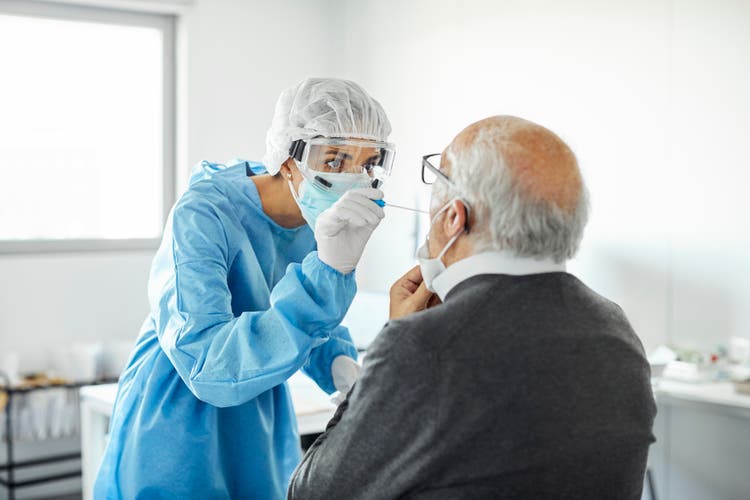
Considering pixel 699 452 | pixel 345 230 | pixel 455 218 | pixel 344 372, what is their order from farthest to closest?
1. pixel 699 452
2. pixel 344 372
3. pixel 345 230
4. pixel 455 218

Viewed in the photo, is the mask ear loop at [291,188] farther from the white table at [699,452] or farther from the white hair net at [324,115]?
the white table at [699,452]

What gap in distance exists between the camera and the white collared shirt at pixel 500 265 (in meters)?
1.15

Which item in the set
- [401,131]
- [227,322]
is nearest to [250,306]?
[227,322]

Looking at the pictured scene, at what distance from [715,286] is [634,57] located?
92 cm

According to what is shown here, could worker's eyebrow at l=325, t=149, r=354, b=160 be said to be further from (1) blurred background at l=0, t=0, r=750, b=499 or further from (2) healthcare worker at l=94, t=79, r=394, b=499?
(1) blurred background at l=0, t=0, r=750, b=499

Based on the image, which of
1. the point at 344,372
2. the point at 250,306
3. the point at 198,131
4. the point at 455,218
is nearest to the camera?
the point at 455,218

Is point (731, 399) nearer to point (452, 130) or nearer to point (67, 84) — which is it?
point (452, 130)

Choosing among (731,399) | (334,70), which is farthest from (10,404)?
(731,399)

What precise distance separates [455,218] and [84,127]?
3494 mm

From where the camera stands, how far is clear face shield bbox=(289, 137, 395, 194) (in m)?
1.63

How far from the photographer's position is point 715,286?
306 cm

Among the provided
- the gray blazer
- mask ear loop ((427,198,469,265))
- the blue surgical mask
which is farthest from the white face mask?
the blue surgical mask

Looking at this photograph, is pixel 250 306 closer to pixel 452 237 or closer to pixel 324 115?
pixel 324 115

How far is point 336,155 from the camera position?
164 cm
